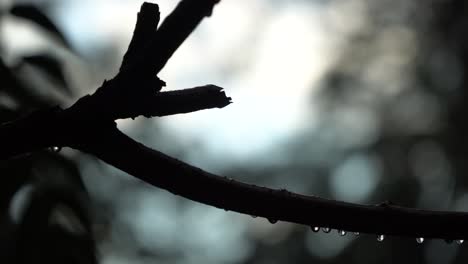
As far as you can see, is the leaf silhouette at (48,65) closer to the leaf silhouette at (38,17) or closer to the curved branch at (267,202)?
the leaf silhouette at (38,17)

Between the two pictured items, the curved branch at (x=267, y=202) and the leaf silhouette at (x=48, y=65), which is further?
the leaf silhouette at (x=48, y=65)

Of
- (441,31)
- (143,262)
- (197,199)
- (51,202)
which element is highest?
(441,31)

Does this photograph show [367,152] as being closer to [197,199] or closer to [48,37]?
[48,37]

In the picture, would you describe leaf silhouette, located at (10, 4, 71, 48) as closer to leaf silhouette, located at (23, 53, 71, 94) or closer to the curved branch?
leaf silhouette, located at (23, 53, 71, 94)

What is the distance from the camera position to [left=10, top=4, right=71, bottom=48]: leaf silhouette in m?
0.86

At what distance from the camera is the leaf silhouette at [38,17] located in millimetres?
861

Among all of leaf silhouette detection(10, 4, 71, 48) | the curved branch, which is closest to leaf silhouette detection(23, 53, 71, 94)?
leaf silhouette detection(10, 4, 71, 48)

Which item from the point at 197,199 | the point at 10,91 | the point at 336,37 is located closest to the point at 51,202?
the point at 10,91

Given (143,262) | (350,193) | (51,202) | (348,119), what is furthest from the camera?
(348,119)

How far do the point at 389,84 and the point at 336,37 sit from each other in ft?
1.11

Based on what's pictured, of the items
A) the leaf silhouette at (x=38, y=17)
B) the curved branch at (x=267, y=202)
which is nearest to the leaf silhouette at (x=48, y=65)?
the leaf silhouette at (x=38, y=17)

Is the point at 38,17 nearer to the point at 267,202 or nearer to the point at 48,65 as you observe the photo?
the point at 48,65

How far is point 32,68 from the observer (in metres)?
0.93

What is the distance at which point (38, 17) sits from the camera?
0.87m
